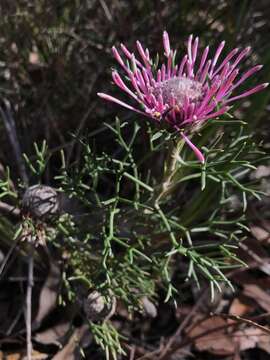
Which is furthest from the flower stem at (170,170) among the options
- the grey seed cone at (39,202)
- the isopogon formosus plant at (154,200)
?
the grey seed cone at (39,202)

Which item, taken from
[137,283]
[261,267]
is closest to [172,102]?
[137,283]

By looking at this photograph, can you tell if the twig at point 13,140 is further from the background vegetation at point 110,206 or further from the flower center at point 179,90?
the flower center at point 179,90

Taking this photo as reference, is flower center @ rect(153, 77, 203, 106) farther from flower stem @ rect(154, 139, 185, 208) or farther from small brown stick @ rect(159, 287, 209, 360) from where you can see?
small brown stick @ rect(159, 287, 209, 360)

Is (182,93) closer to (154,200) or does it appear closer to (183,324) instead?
(154,200)

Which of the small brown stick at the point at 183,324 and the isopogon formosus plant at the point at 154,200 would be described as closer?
the isopogon formosus plant at the point at 154,200

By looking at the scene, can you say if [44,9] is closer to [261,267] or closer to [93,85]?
[93,85]

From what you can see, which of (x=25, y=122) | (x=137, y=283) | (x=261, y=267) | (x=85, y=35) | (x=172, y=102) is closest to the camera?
(x=172, y=102)

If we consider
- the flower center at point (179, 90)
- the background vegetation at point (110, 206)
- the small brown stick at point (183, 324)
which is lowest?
the small brown stick at point (183, 324)
